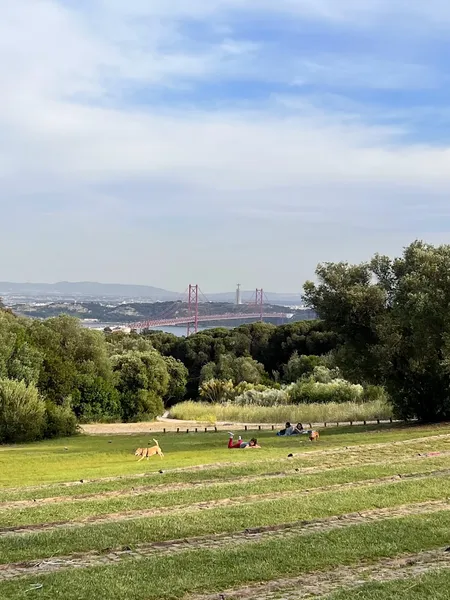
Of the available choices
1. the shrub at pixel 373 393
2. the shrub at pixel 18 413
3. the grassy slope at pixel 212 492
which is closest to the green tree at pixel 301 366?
the shrub at pixel 373 393

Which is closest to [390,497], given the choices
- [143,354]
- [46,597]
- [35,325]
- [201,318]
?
[46,597]

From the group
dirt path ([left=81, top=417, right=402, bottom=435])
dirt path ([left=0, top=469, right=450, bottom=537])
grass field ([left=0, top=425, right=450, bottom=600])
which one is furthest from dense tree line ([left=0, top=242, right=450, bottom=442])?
dirt path ([left=0, top=469, right=450, bottom=537])

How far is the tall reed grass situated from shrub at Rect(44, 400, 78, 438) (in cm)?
955

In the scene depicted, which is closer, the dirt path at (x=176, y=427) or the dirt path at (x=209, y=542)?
the dirt path at (x=209, y=542)

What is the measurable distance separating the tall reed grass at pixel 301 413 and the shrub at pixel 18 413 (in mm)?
11777

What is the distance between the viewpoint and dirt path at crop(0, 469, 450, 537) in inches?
405

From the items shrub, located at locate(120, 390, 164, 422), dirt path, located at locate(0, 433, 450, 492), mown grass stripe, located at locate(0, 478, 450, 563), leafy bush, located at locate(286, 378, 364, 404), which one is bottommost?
shrub, located at locate(120, 390, 164, 422)

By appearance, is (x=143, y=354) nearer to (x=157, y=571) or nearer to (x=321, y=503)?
(x=321, y=503)

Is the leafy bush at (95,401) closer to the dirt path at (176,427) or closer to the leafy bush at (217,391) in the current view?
the dirt path at (176,427)

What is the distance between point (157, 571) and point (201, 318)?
108 m

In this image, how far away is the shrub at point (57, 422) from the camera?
3241cm

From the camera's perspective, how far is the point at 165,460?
1912cm

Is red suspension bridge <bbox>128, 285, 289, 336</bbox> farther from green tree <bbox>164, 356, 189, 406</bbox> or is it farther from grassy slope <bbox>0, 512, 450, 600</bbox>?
grassy slope <bbox>0, 512, 450, 600</bbox>

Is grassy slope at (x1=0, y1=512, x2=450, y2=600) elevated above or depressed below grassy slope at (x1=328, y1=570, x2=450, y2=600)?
below
